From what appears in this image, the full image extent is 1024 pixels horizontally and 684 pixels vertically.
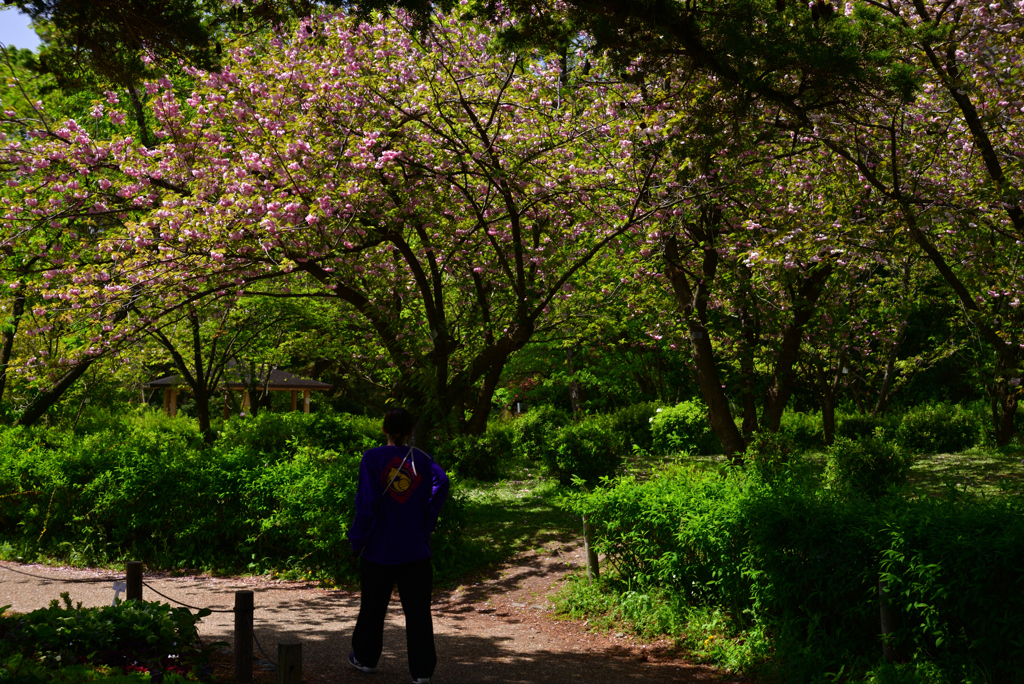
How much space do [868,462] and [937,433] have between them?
8390mm

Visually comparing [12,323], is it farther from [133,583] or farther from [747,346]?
[747,346]

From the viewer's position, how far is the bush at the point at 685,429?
1739 centimetres

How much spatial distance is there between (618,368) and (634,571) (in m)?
12.6

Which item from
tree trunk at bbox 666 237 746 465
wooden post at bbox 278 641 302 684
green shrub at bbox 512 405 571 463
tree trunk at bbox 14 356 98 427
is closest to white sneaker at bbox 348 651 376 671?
wooden post at bbox 278 641 302 684

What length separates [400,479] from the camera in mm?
4707

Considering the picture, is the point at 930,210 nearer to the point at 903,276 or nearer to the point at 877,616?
the point at 877,616

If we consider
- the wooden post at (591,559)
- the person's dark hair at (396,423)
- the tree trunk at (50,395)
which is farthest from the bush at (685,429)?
the person's dark hair at (396,423)

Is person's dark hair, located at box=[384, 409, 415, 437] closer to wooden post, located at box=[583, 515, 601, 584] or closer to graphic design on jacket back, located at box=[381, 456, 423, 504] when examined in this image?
graphic design on jacket back, located at box=[381, 456, 423, 504]

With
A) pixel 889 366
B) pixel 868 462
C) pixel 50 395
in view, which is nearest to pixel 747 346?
pixel 868 462

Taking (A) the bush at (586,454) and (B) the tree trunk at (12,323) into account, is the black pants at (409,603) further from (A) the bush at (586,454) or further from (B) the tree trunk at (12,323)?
(B) the tree trunk at (12,323)

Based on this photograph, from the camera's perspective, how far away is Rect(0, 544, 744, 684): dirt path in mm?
5234

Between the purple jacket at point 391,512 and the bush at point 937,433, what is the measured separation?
15618mm

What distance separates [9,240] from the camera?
8.84m

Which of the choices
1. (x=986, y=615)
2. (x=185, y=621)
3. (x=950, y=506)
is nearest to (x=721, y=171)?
(x=950, y=506)
